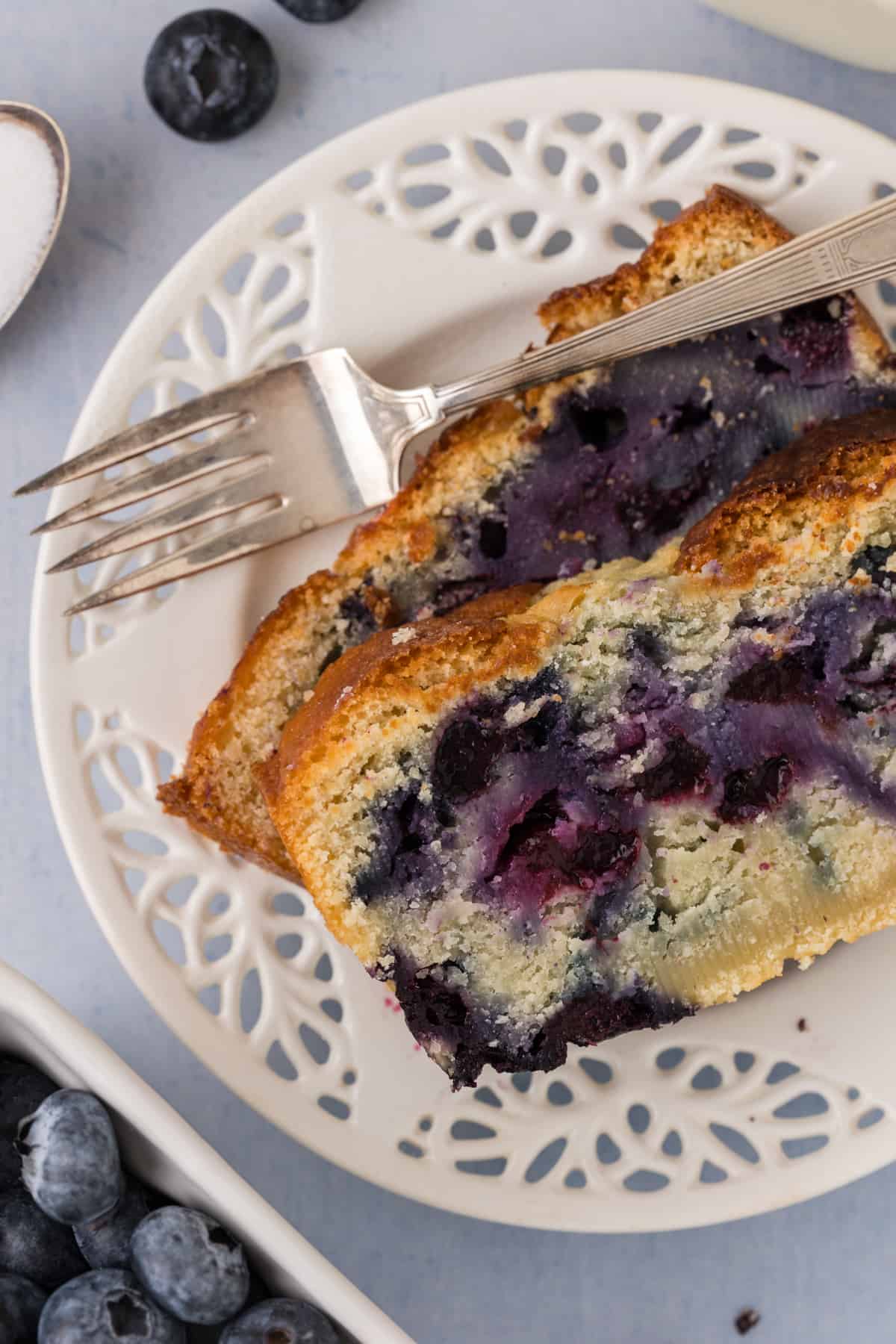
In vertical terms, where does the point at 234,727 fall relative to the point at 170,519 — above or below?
below

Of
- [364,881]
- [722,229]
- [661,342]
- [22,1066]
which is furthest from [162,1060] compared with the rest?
[722,229]

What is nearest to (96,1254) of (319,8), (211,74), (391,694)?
(391,694)

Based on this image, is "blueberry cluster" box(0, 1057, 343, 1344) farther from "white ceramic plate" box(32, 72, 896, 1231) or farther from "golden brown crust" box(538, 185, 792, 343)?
"golden brown crust" box(538, 185, 792, 343)

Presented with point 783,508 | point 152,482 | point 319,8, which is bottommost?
point 783,508

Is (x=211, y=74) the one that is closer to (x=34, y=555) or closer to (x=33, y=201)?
(x=33, y=201)

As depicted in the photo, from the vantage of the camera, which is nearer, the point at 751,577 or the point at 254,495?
the point at 751,577

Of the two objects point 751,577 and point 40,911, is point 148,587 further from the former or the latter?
point 751,577
